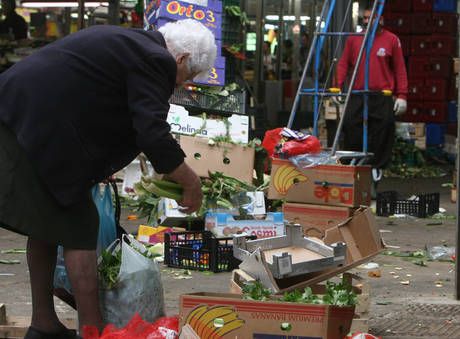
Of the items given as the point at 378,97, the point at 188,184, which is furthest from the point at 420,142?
the point at 188,184

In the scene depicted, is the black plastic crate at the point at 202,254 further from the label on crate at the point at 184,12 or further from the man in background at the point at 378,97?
the man in background at the point at 378,97

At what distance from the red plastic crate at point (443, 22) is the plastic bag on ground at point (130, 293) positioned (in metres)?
12.0

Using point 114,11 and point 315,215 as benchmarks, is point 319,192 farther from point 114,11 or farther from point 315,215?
point 114,11

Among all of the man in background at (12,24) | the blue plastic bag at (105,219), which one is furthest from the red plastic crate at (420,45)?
the blue plastic bag at (105,219)

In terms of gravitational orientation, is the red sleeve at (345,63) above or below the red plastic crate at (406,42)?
above

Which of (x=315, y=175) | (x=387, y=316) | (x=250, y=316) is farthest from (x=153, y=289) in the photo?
(x=315, y=175)

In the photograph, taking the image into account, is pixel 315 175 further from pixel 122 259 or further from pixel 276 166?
pixel 122 259

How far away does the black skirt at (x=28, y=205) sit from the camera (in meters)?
4.29

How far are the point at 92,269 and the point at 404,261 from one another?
3558mm

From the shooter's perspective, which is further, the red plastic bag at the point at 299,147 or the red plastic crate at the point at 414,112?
the red plastic crate at the point at 414,112

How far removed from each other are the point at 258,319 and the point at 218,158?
13.6 feet

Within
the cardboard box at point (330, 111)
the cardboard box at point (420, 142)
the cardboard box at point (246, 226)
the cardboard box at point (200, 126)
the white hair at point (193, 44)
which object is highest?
the white hair at point (193, 44)

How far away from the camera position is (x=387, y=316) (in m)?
5.57

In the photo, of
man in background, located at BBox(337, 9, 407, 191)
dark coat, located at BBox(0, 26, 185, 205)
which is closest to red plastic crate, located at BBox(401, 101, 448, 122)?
man in background, located at BBox(337, 9, 407, 191)
